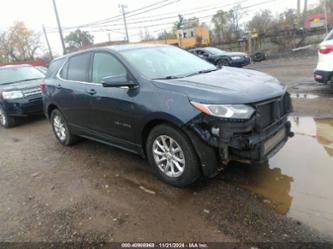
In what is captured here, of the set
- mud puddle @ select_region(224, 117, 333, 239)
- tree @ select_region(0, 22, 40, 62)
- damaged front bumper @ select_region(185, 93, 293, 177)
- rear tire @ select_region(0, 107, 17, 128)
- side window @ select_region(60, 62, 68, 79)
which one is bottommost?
mud puddle @ select_region(224, 117, 333, 239)

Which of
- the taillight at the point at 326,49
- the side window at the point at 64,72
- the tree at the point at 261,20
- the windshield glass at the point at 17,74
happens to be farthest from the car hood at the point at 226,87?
the tree at the point at 261,20

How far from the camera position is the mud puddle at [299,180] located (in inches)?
109

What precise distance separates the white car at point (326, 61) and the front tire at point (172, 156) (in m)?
5.23

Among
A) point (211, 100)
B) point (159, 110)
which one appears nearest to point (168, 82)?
point (159, 110)

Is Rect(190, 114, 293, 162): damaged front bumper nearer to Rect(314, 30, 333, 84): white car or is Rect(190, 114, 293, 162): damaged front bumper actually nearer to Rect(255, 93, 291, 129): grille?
Rect(255, 93, 291, 129): grille

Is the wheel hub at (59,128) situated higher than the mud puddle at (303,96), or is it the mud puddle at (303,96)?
the wheel hub at (59,128)

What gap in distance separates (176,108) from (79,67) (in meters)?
2.34

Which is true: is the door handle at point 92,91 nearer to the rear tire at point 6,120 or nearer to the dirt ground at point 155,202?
the dirt ground at point 155,202

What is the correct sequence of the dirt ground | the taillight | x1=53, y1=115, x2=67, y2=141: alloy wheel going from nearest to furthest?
the dirt ground, x1=53, y1=115, x2=67, y2=141: alloy wheel, the taillight

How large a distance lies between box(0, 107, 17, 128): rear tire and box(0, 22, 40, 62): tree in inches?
1866

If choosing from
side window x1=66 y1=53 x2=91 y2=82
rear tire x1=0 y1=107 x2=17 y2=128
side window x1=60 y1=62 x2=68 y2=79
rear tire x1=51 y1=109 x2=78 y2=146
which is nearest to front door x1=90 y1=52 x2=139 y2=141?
side window x1=66 y1=53 x2=91 y2=82

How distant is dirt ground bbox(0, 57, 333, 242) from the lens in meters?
2.63

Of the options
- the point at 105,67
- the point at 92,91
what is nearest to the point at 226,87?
the point at 105,67

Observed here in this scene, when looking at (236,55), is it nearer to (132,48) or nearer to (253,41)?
(253,41)
